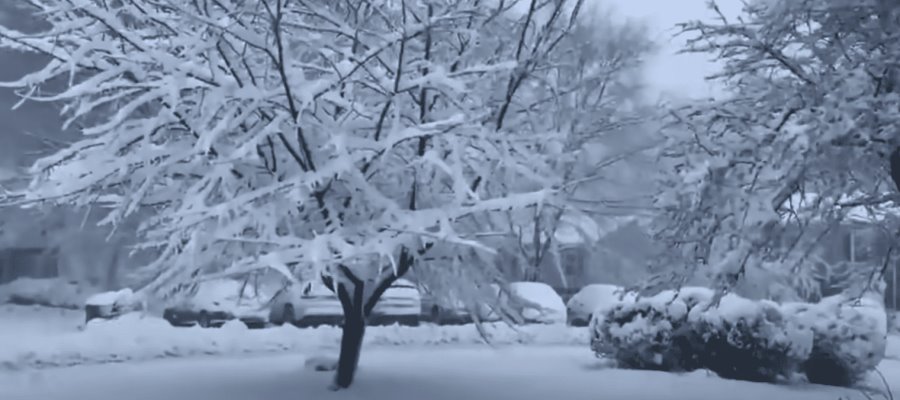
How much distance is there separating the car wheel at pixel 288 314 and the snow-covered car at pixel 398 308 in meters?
1.78

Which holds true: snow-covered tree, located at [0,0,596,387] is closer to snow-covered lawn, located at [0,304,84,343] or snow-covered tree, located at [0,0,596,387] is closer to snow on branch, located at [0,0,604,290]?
snow on branch, located at [0,0,604,290]

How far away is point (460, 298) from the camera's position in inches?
371

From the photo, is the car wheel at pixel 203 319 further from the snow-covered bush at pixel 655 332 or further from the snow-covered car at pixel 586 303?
the snow-covered bush at pixel 655 332

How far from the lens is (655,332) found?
12.6 meters

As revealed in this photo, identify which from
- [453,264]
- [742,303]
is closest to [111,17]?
[453,264]

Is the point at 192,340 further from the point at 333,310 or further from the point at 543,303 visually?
the point at 543,303

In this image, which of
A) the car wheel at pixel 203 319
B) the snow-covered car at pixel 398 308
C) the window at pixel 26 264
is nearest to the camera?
the car wheel at pixel 203 319

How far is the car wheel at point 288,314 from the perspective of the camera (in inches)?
864

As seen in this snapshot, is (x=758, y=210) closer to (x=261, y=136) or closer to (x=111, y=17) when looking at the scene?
(x=261, y=136)

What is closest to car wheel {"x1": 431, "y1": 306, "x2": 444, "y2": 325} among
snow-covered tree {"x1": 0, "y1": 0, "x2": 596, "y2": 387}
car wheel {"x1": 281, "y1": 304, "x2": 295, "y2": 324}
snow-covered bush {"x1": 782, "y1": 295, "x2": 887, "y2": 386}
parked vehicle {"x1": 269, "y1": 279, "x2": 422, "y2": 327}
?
parked vehicle {"x1": 269, "y1": 279, "x2": 422, "y2": 327}

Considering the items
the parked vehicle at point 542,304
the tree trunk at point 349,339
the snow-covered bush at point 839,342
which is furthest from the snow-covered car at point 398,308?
the tree trunk at point 349,339

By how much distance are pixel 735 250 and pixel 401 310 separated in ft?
47.9

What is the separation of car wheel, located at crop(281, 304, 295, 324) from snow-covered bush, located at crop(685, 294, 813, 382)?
11.7m

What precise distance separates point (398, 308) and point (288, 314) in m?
2.48
